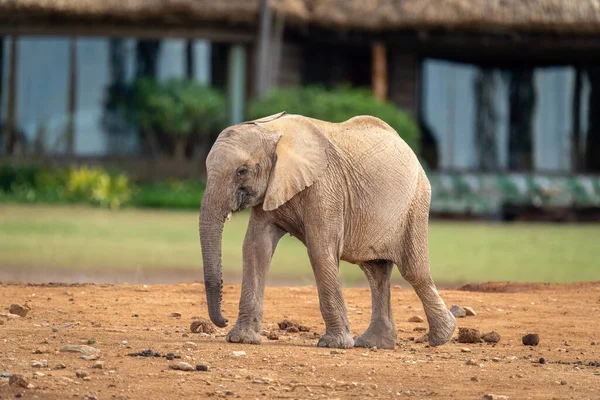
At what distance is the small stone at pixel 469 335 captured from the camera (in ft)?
23.7

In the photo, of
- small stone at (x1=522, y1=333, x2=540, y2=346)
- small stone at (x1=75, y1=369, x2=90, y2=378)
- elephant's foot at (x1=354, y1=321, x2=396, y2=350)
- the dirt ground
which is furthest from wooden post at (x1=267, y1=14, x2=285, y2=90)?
small stone at (x1=75, y1=369, x2=90, y2=378)

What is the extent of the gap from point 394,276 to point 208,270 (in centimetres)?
610

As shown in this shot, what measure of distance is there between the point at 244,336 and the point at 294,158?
1022mm

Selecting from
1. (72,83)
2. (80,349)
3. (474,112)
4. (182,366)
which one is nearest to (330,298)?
(182,366)

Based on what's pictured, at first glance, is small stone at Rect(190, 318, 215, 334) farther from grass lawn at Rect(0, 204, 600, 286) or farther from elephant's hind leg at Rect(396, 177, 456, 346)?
grass lawn at Rect(0, 204, 600, 286)

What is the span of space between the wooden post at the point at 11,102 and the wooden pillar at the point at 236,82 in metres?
3.96

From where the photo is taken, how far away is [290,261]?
42.9 feet

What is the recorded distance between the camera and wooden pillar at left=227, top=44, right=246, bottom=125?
21547mm

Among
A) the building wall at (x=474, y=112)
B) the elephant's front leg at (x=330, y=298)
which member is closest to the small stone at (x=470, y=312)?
the elephant's front leg at (x=330, y=298)

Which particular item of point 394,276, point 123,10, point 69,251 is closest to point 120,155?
point 123,10

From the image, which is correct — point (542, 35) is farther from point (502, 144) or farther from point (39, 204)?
point (39, 204)

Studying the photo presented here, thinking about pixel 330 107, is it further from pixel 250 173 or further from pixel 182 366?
pixel 182 366

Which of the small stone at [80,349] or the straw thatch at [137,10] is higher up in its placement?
the straw thatch at [137,10]

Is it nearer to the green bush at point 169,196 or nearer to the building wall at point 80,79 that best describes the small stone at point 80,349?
the green bush at point 169,196
